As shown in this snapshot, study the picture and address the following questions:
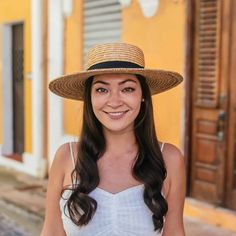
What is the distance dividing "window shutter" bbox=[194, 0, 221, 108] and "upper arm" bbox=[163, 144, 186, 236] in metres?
3.05

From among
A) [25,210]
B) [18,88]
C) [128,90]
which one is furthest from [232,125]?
[18,88]

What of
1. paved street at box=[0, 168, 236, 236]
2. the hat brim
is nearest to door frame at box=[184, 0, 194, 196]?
paved street at box=[0, 168, 236, 236]

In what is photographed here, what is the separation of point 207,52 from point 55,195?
332 cm

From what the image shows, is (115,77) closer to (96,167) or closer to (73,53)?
(96,167)

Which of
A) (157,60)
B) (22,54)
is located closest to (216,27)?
(157,60)

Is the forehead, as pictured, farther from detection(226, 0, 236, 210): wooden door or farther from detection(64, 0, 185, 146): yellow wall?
detection(64, 0, 185, 146): yellow wall

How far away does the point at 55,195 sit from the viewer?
201 centimetres

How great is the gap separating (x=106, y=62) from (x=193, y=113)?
134 inches

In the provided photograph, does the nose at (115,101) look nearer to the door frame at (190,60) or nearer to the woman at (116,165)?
the woman at (116,165)

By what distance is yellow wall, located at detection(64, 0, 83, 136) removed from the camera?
692 centimetres

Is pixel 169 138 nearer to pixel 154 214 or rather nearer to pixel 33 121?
pixel 33 121

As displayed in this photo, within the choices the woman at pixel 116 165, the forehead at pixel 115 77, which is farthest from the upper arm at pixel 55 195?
the forehead at pixel 115 77

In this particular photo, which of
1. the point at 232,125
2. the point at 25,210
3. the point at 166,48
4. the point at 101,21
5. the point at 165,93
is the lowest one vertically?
the point at 25,210

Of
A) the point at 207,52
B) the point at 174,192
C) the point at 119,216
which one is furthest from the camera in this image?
the point at 207,52
